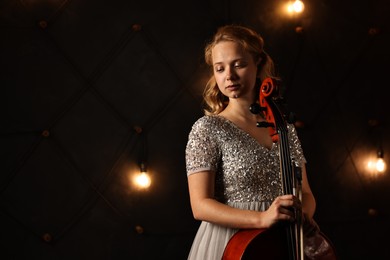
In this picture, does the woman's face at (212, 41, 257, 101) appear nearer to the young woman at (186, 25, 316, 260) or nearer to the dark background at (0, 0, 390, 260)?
the young woman at (186, 25, 316, 260)

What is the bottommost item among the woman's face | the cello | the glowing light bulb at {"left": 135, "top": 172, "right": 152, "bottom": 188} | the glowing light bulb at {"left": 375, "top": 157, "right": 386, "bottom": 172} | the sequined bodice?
the cello

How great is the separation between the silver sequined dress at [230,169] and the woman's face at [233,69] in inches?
4.9

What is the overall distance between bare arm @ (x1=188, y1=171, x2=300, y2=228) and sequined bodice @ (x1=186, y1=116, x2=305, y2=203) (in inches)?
2.0

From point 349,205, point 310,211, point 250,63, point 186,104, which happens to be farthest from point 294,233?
point 349,205

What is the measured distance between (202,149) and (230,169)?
10cm

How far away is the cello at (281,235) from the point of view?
1.39m

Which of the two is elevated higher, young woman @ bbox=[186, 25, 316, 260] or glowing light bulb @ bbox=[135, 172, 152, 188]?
glowing light bulb @ bbox=[135, 172, 152, 188]

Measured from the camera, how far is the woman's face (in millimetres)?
1715

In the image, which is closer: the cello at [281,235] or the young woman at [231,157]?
the cello at [281,235]

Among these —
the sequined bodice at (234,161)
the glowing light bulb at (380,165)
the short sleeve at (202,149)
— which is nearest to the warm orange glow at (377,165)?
the glowing light bulb at (380,165)

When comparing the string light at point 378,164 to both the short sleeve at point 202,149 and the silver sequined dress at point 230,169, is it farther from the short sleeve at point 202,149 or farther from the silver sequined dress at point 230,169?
the short sleeve at point 202,149

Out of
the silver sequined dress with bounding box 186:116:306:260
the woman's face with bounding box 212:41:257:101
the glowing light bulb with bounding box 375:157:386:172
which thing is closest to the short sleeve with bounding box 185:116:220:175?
the silver sequined dress with bounding box 186:116:306:260

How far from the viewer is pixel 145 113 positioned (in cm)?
267

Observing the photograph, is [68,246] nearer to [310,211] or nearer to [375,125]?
[310,211]
